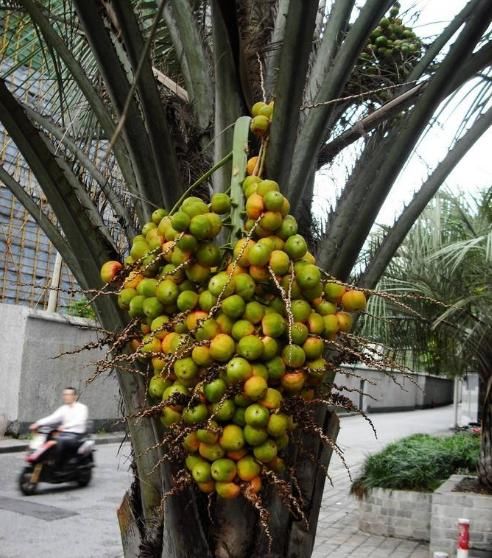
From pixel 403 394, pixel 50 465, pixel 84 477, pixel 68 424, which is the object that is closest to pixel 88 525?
pixel 50 465

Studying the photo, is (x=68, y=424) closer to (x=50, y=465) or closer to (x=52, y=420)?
(x=52, y=420)

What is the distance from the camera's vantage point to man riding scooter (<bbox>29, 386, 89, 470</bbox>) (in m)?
8.98

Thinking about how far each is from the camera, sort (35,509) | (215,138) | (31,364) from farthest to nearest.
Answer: (31,364)
(35,509)
(215,138)

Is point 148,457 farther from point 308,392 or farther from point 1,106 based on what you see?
point 1,106

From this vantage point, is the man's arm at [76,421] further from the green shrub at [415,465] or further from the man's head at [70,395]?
the green shrub at [415,465]

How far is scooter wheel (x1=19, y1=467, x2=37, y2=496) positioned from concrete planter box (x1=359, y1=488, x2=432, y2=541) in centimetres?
407

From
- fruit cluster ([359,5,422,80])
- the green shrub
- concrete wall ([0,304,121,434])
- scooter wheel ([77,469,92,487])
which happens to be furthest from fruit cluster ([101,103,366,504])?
concrete wall ([0,304,121,434])

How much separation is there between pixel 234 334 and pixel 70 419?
8510 millimetres

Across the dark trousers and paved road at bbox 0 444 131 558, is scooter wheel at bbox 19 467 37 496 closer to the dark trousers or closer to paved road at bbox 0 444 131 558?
paved road at bbox 0 444 131 558

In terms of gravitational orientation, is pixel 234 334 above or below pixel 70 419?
above

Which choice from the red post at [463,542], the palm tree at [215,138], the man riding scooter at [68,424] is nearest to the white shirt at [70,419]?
the man riding scooter at [68,424]

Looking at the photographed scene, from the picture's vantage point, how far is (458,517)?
243 inches

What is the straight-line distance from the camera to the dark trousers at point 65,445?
892cm

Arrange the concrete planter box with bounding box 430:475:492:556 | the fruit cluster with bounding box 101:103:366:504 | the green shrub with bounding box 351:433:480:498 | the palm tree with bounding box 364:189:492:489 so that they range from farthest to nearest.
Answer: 1. the green shrub with bounding box 351:433:480:498
2. the palm tree with bounding box 364:189:492:489
3. the concrete planter box with bounding box 430:475:492:556
4. the fruit cluster with bounding box 101:103:366:504
